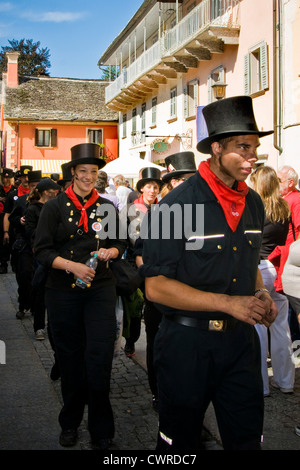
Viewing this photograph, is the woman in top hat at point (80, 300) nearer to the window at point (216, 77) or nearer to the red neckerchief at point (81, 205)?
the red neckerchief at point (81, 205)

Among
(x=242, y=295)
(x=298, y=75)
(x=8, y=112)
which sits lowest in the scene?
(x=242, y=295)

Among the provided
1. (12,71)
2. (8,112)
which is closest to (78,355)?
(8,112)

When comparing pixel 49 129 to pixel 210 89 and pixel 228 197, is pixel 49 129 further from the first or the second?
pixel 228 197

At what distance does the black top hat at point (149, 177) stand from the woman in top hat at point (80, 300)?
57.2 inches

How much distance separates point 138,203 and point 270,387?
222cm

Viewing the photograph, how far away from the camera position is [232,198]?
2760mm

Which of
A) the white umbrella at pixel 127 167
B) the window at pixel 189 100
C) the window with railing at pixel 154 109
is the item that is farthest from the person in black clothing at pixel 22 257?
the window with railing at pixel 154 109

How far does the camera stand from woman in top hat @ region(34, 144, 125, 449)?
4.11m

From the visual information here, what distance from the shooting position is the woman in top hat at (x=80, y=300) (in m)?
4.11

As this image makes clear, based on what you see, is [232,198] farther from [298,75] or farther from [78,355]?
[298,75]

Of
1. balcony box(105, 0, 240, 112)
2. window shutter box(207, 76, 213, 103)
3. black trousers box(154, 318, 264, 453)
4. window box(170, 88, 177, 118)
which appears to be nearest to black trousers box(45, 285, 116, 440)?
black trousers box(154, 318, 264, 453)

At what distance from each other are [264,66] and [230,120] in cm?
1598

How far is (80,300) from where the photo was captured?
4191mm

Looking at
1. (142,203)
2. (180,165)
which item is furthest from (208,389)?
(142,203)
